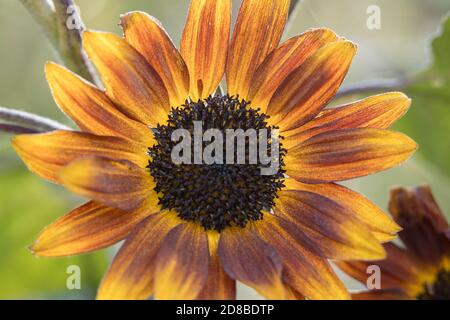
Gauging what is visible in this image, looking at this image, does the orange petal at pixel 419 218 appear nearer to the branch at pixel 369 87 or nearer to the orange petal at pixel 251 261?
the branch at pixel 369 87

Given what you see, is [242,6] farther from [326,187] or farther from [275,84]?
[326,187]

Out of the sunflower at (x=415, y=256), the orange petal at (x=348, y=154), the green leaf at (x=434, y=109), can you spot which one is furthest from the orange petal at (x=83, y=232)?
the green leaf at (x=434, y=109)

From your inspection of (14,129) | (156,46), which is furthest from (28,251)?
(156,46)

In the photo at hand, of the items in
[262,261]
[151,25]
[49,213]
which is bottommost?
[262,261]

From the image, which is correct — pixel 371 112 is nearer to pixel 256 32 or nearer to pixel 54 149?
pixel 256 32

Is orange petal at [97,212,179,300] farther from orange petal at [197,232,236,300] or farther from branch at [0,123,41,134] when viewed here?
branch at [0,123,41,134]

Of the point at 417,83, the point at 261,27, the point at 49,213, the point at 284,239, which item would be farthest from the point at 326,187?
the point at 49,213

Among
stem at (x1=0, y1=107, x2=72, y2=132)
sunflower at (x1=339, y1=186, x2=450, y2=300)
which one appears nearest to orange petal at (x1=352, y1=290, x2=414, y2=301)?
sunflower at (x1=339, y1=186, x2=450, y2=300)
